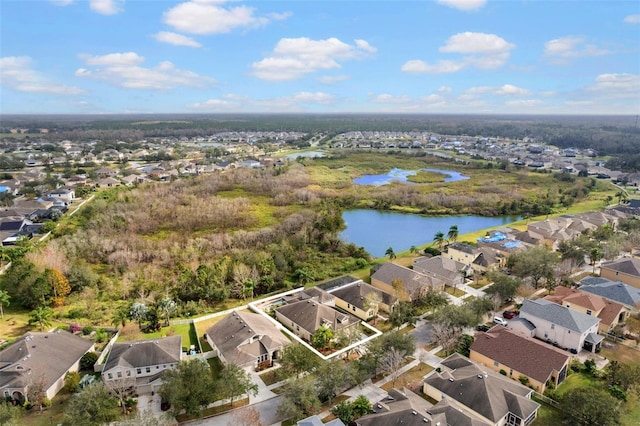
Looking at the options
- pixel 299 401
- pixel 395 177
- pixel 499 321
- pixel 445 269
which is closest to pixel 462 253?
pixel 445 269

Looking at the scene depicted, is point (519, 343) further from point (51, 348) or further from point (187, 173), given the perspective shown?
point (187, 173)

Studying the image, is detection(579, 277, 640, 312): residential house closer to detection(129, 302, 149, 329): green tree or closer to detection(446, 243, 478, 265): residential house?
detection(446, 243, 478, 265): residential house

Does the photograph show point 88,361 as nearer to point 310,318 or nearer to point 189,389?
point 189,389

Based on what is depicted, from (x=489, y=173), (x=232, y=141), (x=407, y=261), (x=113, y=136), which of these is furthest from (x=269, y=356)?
(x=113, y=136)

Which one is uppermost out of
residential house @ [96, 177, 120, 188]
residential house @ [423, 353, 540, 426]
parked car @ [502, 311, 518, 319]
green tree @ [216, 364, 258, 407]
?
residential house @ [96, 177, 120, 188]

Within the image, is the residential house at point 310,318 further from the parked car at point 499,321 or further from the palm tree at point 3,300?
the palm tree at point 3,300

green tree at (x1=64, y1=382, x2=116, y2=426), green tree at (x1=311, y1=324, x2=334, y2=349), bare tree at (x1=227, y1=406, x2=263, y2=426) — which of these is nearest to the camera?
green tree at (x1=64, y1=382, x2=116, y2=426)

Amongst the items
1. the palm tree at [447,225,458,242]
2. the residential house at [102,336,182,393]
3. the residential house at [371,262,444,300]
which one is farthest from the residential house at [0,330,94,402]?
the palm tree at [447,225,458,242]
